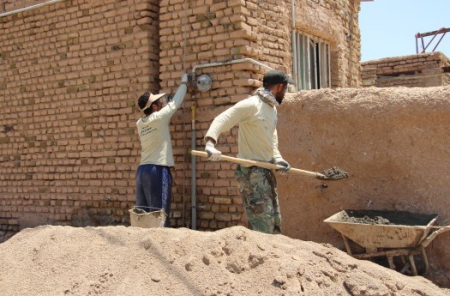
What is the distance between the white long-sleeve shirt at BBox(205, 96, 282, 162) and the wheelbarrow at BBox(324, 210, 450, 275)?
0.79m

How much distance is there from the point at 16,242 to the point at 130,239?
1.17m

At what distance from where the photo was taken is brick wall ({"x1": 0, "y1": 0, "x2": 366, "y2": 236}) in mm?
5242

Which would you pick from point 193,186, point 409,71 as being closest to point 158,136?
point 193,186

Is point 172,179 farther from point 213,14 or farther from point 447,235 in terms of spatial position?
A: point 447,235

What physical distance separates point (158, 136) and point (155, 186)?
1.64 ft

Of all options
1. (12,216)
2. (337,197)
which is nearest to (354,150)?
(337,197)

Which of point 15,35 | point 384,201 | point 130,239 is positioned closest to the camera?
point 130,239

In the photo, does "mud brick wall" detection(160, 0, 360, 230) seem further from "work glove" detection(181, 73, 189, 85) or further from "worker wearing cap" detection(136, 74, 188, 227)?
"worker wearing cap" detection(136, 74, 188, 227)

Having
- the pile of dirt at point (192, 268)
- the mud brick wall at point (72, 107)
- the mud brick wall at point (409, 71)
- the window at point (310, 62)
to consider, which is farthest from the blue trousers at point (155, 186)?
the mud brick wall at point (409, 71)

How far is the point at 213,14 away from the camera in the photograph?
5.30 metres

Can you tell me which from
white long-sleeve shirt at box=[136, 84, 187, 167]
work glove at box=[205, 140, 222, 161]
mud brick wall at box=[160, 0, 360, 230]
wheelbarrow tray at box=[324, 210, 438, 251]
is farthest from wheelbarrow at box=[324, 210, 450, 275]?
white long-sleeve shirt at box=[136, 84, 187, 167]

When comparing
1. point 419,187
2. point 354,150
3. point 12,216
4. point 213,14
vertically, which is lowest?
point 12,216

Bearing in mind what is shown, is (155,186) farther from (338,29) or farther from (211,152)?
(338,29)

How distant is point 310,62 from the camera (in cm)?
677
